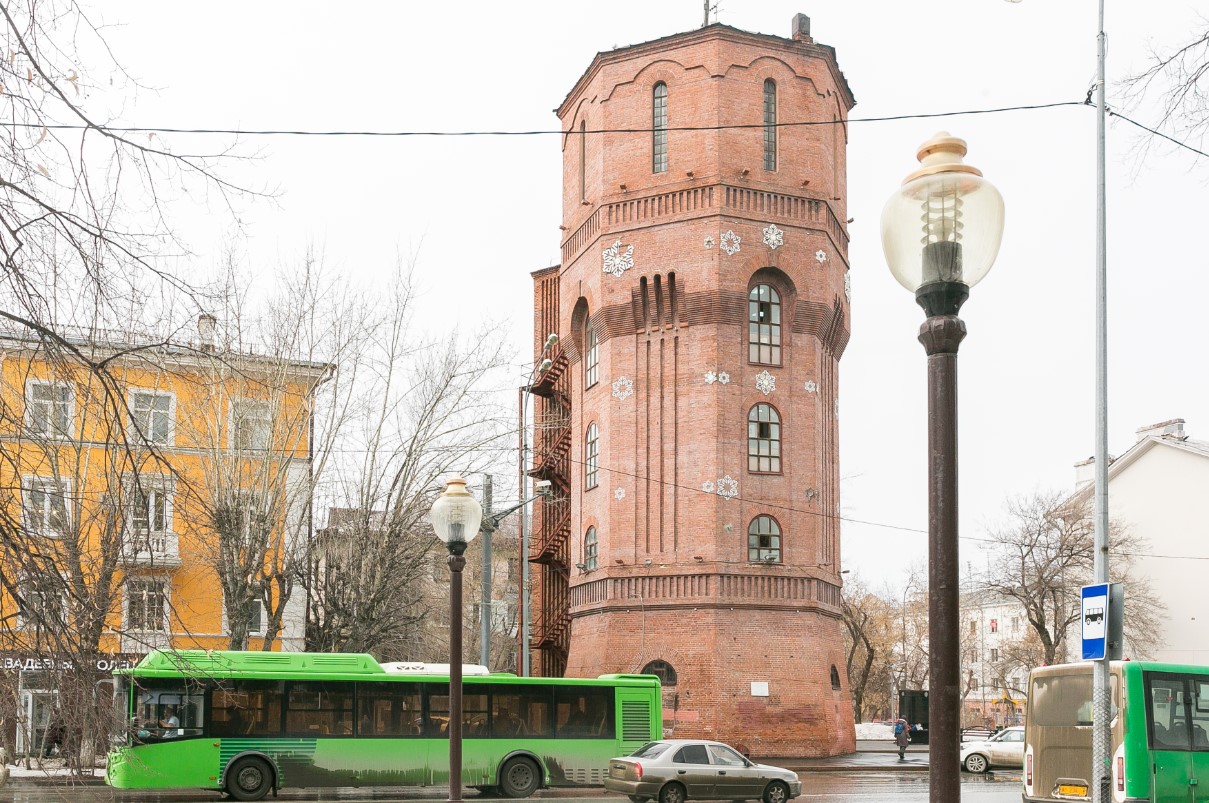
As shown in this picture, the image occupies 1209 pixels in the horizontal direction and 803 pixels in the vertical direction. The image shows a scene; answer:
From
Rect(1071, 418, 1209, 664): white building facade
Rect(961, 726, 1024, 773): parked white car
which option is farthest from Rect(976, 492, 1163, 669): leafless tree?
Rect(961, 726, 1024, 773): parked white car

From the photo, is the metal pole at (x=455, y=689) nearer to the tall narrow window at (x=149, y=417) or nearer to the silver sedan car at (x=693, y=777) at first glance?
the tall narrow window at (x=149, y=417)

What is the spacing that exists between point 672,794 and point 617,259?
2020cm

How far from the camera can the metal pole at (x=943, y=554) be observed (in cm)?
589

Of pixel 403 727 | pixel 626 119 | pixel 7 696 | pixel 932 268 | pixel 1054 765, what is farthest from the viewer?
pixel 626 119

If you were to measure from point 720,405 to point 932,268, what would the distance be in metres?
34.2

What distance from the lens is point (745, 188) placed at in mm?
41031

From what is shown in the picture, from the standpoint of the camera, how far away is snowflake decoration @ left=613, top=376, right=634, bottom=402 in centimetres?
4147

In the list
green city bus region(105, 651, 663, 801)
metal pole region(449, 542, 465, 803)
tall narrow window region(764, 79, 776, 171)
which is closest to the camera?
metal pole region(449, 542, 465, 803)

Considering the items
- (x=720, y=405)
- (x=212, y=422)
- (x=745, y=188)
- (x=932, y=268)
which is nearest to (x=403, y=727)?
(x=212, y=422)

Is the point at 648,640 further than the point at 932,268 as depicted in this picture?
Yes

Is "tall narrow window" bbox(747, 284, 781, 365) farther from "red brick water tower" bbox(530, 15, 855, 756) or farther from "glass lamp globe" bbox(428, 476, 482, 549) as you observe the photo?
"glass lamp globe" bbox(428, 476, 482, 549)

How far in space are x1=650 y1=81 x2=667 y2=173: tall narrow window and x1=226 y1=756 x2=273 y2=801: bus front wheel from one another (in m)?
22.5

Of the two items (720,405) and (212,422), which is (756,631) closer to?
(720,405)

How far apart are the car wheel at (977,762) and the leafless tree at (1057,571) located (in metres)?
18.8
